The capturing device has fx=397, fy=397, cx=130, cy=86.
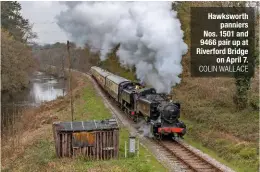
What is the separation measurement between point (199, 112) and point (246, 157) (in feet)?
29.2

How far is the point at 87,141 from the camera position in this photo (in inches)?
Result: 647

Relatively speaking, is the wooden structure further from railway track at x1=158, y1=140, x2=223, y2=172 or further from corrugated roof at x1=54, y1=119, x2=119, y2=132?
railway track at x1=158, y1=140, x2=223, y2=172

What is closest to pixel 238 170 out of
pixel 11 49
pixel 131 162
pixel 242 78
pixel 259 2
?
pixel 131 162

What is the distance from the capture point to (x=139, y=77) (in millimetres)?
27656

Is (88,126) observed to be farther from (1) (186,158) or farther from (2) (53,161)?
(1) (186,158)

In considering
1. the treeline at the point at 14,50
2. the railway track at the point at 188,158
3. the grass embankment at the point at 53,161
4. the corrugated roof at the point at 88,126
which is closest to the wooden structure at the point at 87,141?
the corrugated roof at the point at 88,126

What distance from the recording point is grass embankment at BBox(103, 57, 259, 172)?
17.2m

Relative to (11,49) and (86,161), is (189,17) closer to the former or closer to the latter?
(11,49)

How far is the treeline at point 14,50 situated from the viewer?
4353 centimetres

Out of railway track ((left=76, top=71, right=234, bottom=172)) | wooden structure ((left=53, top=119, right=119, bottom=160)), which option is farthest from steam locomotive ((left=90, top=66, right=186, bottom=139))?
wooden structure ((left=53, top=119, right=119, bottom=160))

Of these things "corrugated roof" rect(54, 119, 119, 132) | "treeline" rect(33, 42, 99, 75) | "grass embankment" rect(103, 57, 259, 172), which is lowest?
"grass embankment" rect(103, 57, 259, 172)

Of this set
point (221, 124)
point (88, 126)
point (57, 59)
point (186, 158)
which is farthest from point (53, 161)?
point (57, 59)

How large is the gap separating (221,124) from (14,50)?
31.0 m

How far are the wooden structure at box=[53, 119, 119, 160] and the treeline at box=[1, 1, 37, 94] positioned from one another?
28.4 meters
